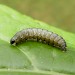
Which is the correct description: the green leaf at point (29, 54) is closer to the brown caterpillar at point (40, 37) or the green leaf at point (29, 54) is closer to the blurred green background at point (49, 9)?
the brown caterpillar at point (40, 37)

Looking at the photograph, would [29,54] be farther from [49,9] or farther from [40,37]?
[49,9]

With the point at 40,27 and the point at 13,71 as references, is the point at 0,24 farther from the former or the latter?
the point at 13,71

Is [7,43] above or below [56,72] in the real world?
above

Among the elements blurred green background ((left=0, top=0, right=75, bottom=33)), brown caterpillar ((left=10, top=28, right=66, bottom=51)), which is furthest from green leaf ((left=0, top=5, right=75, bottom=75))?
blurred green background ((left=0, top=0, right=75, bottom=33))

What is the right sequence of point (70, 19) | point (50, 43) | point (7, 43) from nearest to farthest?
point (7, 43)
point (50, 43)
point (70, 19)

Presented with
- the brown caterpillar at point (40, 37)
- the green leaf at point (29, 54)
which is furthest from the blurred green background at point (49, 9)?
the green leaf at point (29, 54)

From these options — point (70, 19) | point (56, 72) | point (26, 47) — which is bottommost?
point (56, 72)

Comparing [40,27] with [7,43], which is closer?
[7,43]

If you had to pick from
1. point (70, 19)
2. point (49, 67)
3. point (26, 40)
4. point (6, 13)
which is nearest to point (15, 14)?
point (6, 13)
